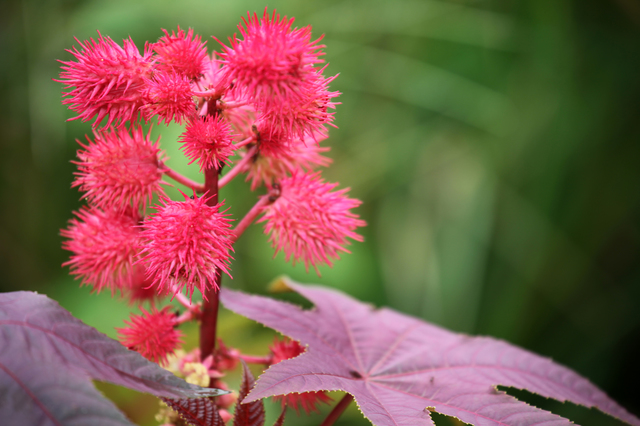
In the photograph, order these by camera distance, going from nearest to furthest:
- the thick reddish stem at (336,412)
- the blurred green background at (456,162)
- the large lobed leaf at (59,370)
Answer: the large lobed leaf at (59,370) < the thick reddish stem at (336,412) < the blurred green background at (456,162)

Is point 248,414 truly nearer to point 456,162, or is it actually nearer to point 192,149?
point 192,149

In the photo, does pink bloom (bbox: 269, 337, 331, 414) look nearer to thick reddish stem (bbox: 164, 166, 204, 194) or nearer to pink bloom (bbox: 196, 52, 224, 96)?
thick reddish stem (bbox: 164, 166, 204, 194)

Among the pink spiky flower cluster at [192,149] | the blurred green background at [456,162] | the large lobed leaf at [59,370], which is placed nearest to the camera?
the large lobed leaf at [59,370]

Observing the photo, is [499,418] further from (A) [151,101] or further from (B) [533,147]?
(B) [533,147]

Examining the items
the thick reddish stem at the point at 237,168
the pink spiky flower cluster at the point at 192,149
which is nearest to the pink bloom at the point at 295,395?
the pink spiky flower cluster at the point at 192,149

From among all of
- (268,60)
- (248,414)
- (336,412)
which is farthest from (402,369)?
(268,60)

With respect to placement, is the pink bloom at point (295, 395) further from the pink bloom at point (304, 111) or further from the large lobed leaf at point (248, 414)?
the pink bloom at point (304, 111)

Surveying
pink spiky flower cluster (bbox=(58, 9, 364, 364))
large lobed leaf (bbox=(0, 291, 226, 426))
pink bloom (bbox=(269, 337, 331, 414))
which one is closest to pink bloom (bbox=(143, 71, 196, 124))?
pink spiky flower cluster (bbox=(58, 9, 364, 364))
